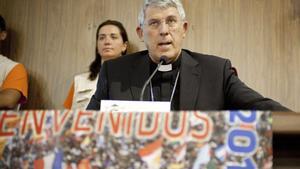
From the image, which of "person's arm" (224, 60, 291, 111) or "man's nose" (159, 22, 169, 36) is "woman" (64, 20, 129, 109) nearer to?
"man's nose" (159, 22, 169, 36)

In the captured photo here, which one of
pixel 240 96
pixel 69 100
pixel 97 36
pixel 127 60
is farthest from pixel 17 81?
pixel 240 96

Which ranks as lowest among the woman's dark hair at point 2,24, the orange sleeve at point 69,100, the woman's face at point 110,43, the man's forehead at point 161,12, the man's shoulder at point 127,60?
the orange sleeve at point 69,100

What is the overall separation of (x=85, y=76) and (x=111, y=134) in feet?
6.01

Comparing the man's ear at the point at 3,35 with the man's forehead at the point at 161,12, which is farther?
the man's ear at the point at 3,35

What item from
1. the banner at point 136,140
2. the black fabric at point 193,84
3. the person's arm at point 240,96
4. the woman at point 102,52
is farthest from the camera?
the woman at point 102,52

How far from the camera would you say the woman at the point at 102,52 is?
2329mm

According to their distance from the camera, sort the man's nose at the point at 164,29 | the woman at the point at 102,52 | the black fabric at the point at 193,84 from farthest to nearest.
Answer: the woman at the point at 102,52, the man's nose at the point at 164,29, the black fabric at the point at 193,84

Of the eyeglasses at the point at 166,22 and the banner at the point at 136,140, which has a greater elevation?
the eyeglasses at the point at 166,22

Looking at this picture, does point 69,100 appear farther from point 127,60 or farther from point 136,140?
point 136,140

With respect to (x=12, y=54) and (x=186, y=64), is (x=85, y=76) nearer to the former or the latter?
(x=12, y=54)

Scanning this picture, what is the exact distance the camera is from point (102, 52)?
2395mm

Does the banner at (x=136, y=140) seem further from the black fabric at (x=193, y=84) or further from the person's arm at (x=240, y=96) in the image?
the black fabric at (x=193, y=84)

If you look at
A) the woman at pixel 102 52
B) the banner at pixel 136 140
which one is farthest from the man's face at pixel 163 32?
the woman at pixel 102 52

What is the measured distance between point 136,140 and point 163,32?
837 millimetres
